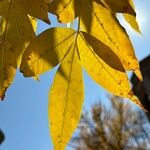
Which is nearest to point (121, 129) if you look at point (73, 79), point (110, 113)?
point (110, 113)

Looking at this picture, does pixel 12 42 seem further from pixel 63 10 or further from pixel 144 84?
pixel 144 84

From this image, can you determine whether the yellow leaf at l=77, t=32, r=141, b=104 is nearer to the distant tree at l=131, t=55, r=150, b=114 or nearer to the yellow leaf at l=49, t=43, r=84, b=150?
the yellow leaf at l=49, t=43, r=84, b=150

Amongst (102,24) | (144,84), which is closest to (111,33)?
(102,24)

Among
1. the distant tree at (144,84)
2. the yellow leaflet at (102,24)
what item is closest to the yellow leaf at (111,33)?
the yellow leaflet at (102,24)

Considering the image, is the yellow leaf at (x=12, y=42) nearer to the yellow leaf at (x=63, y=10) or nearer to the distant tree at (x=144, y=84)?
the yellow leaf at (x=63, y=10)

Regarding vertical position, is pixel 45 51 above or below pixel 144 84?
above

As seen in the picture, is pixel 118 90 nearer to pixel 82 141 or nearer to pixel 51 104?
pixel 51 104

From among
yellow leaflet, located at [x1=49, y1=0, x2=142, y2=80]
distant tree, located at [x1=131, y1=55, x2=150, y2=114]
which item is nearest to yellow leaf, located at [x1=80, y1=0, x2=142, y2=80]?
yellow leaflet, located at [x1=49, y1=0, x2=142, y2=80]
